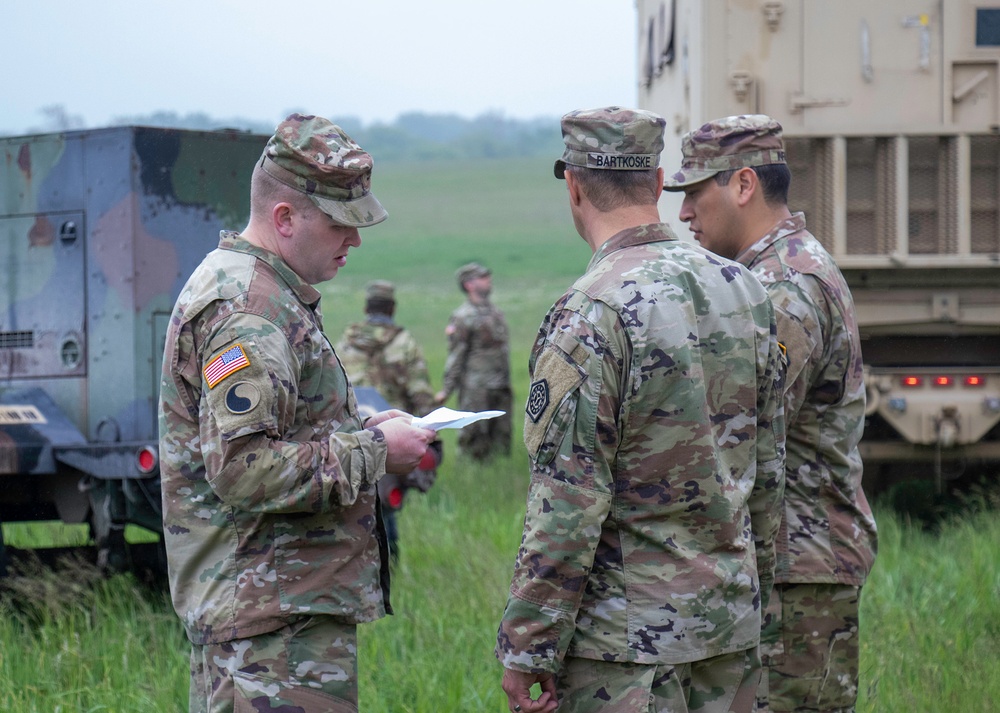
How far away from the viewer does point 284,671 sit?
2635 millimetres

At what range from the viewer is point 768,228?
347cm

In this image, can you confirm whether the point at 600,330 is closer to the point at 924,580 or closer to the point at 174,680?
the point at 174,680

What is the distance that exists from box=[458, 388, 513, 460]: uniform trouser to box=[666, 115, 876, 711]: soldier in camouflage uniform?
287 inches

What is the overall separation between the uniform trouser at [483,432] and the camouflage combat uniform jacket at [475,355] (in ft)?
0.17

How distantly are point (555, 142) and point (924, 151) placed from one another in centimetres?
9966

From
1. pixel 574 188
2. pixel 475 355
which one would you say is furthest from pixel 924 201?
pixel 475 355

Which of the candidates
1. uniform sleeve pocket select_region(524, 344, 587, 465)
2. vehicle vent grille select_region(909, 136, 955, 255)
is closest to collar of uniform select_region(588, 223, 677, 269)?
uniform sleeve pocket select_region(524, 344, 587, 465)

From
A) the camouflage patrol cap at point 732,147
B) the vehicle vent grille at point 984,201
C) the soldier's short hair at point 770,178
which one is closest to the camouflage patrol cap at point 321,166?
the camouflage patrol cap at point 732,147

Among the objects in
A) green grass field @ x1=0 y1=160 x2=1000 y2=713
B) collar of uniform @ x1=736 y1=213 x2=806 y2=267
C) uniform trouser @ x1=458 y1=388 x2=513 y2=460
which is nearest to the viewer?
collar of uniform @ x1=736 y1=213 x2=806 y2=267

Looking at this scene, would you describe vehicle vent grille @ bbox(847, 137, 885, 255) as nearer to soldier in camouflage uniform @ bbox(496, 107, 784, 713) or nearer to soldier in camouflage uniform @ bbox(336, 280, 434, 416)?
soldier in camouflage uniform @ bbox(496, 107, 784, 713)

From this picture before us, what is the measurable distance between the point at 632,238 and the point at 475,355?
8.45 meters

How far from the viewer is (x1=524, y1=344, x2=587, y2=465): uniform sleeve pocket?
96.0 inches

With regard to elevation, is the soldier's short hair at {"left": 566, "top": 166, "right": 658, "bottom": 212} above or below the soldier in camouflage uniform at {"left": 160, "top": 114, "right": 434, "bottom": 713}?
above

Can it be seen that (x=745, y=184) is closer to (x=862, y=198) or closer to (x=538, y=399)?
(x=538, y=399)
